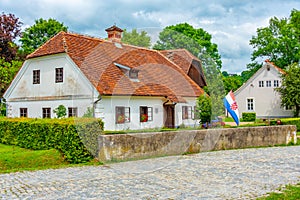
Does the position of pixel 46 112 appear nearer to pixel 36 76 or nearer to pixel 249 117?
pixel 36 76

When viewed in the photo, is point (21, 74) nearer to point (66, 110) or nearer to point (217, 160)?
point (66, 110)

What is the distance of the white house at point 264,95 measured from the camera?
122 ft

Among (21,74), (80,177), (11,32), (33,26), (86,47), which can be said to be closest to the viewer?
(80,177)

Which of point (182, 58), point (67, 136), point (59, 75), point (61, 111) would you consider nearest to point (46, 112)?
point (61, 111)

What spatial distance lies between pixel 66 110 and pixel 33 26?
31108mm

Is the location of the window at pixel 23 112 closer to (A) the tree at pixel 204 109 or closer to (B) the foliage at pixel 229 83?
(A) the tree at pixel 204 109

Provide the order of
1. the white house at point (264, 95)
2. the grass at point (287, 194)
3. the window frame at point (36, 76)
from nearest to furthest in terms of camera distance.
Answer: the grass at point (287, 194), the window frame at point (36, 76), the white house at point (264, 95)

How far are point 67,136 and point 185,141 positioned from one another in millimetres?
4936

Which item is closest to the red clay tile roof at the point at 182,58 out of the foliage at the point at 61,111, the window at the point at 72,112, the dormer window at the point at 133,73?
the dormer window at the point at 133,73

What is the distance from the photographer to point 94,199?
7023 millimetres

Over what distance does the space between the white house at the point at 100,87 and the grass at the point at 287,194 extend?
8.69 meters

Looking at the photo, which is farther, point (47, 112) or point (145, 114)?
point (47, 112)

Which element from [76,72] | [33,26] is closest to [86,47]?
[76,72]

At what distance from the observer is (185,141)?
Result: 14.1 m
